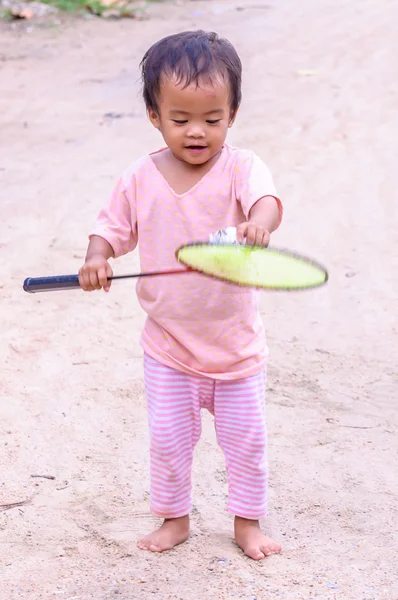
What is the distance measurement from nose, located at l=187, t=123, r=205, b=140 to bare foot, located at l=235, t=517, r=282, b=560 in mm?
1049

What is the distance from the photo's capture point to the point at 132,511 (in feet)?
9.52

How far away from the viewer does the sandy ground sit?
261cm

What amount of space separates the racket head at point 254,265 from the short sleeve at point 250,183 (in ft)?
0.62

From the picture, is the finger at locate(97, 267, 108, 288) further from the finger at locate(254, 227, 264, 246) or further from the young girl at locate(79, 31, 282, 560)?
the finger at locate(254, 227, 264, 246)

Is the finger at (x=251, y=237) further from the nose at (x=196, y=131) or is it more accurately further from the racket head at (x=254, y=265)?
the nose at (x=196, y=131)

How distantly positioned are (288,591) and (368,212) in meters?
2.98

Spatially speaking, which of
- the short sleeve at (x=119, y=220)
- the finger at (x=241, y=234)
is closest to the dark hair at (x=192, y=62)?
the short sleeve at (x=119, y=220)

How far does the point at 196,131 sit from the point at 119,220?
0.34 metres

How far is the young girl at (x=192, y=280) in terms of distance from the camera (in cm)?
235

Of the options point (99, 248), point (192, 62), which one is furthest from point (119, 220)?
point (192, 62)

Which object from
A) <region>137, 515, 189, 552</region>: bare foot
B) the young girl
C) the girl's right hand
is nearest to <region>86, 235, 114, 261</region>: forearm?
the young girl

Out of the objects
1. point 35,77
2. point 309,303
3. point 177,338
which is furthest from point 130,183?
point 35,77

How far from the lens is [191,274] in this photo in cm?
243

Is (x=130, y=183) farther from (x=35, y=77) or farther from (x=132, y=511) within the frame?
(x=35, y=77)
